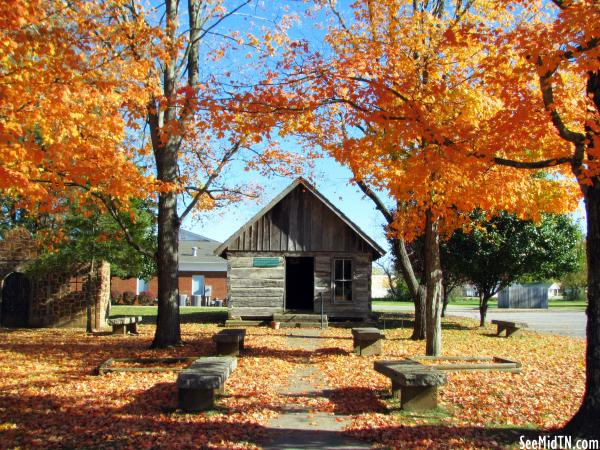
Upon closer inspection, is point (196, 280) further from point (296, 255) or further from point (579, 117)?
point (579, 117)

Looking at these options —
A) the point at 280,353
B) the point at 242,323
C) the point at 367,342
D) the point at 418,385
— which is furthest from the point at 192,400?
the point at 242,323

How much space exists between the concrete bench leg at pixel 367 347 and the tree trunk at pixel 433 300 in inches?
50.5

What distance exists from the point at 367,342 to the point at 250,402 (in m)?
5.75

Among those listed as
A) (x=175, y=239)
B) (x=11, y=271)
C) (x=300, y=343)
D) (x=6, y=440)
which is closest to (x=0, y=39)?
(x=6, y=440)

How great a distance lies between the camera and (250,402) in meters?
7.99

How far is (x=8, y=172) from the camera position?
923 centimetres

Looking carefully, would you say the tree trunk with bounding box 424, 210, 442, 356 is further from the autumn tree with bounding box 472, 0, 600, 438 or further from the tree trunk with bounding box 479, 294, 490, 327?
the tree trunk with bounding box 479, 294, 490, 327

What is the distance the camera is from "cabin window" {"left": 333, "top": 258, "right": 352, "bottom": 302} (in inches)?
901

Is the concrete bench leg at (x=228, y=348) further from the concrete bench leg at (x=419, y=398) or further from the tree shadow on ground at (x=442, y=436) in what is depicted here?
the tree shadow on ground at (x=442, y=436)

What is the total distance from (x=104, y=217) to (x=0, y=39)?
37.9ft

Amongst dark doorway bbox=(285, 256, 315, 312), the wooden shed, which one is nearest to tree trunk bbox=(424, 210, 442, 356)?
the wooden shed

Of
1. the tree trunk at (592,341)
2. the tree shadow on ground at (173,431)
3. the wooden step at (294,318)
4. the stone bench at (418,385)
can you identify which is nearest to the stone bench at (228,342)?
the tree shadow on ground at (173,431)

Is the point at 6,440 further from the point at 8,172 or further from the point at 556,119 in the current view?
the point at 556,119

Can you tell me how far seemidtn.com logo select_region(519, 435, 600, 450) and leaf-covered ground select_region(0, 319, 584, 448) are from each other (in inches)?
11.2
